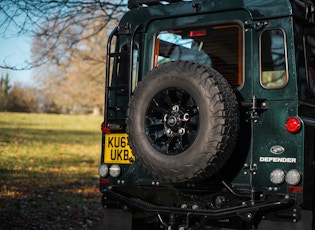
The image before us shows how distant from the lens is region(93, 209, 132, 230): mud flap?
606 cm

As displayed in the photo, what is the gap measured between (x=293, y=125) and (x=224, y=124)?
660 millimetres

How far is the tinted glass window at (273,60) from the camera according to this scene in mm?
5410

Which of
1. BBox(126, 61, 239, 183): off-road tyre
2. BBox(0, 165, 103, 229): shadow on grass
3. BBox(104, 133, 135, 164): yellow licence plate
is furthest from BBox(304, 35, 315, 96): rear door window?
BBox(0, 165, 103, 229): shadow on grass

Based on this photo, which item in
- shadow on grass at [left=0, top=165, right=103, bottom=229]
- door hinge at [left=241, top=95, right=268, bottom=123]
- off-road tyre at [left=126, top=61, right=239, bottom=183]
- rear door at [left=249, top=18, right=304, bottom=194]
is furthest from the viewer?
shadow on grass at [left=0, top=165, right=103, bottom=229]

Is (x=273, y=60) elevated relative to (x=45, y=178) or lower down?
elevated

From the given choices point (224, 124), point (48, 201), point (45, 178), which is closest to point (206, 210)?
point (224, 124)

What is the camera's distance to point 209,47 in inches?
234

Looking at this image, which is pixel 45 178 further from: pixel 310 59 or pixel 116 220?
pixel 310 59

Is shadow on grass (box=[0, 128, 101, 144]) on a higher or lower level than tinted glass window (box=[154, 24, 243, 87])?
lower

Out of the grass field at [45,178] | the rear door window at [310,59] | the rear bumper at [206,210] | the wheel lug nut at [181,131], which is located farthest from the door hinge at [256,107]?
the grass field at [45,178]

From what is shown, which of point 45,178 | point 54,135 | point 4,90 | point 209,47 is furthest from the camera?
point 54,135

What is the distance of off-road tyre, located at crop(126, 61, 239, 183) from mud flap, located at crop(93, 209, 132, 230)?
35.7 inches

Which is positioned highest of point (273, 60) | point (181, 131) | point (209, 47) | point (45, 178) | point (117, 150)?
point (209, 47)

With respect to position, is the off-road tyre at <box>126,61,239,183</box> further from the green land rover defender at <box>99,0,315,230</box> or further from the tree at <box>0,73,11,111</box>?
the tree at <box>0,73,11,111</box>
